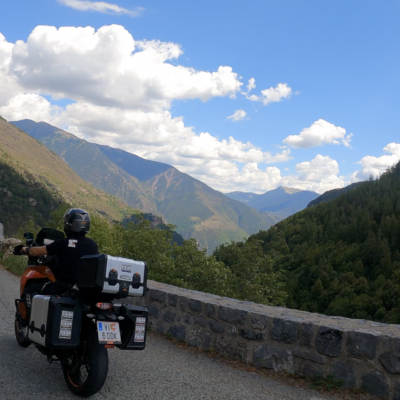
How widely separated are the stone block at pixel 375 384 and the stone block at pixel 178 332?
2.57m

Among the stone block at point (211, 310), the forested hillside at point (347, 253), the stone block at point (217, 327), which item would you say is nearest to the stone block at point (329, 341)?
the stone block at point (217, 327)

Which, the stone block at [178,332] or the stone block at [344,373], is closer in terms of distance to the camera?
the stone block at [344,373]

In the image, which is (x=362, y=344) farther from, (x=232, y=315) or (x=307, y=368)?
(x=232, y=315)

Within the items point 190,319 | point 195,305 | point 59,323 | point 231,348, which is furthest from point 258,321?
point 59,323

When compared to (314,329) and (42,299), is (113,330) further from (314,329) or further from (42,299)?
(314,329)

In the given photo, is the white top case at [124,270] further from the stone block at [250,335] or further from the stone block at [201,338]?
the stone block at [201,338]

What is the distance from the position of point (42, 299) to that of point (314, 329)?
2.91 metres

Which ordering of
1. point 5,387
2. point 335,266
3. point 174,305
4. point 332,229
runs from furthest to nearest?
point 332,229, point 335,266, point 174,305, point 5,387

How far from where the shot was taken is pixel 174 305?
625cm

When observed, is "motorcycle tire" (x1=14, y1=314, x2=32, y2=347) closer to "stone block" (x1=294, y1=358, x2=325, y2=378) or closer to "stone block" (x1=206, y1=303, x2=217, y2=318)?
"stone block" (x1=206, y1=303, x2=217, y2=318)

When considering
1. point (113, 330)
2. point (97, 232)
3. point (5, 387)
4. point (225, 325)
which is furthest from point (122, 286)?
point (97, 232)

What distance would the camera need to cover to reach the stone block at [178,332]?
602cm

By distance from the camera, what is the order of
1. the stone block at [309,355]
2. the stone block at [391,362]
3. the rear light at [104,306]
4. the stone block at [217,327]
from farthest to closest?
the stone block at [217,327] → the stone block at [309,355] → the stone block at [391,362] → the rear light at [104,306]

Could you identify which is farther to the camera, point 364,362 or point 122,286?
point 364,362
